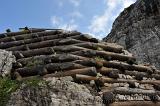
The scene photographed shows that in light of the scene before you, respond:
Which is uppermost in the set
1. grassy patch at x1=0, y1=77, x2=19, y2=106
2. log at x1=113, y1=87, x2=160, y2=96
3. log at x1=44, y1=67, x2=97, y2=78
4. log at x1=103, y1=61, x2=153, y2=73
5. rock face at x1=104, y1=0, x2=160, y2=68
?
rock face at x1=104, y1=0, x2=160, y2=68

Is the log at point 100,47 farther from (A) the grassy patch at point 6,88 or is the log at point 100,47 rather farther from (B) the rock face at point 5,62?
(A) the grassy patch at point 6,88

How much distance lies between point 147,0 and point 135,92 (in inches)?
765

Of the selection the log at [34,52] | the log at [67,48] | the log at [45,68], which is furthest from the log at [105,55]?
the log at [34,52]

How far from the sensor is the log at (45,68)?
10.2 m

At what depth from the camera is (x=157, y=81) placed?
1138 cm

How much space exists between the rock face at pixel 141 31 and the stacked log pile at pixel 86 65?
12006mm

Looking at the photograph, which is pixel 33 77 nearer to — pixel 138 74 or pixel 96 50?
pixel 96 50

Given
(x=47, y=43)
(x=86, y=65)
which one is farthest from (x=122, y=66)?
(x=47, y=43)

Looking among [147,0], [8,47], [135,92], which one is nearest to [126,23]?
[147,0]

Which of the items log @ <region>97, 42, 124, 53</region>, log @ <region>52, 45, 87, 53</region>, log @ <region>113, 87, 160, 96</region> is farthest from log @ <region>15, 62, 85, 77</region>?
log @ <region>97, 42, 124, 53</region>

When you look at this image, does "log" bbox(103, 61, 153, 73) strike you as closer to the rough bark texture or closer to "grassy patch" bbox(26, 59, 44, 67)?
"grassy patch" bbox(26, 59, 44, 67)

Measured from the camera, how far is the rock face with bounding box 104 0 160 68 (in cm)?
2464

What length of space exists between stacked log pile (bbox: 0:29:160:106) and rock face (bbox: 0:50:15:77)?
0.18 meters

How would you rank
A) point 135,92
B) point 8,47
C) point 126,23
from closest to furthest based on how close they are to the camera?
1. point 135,92
2. point 8,47
3. point 126,23
